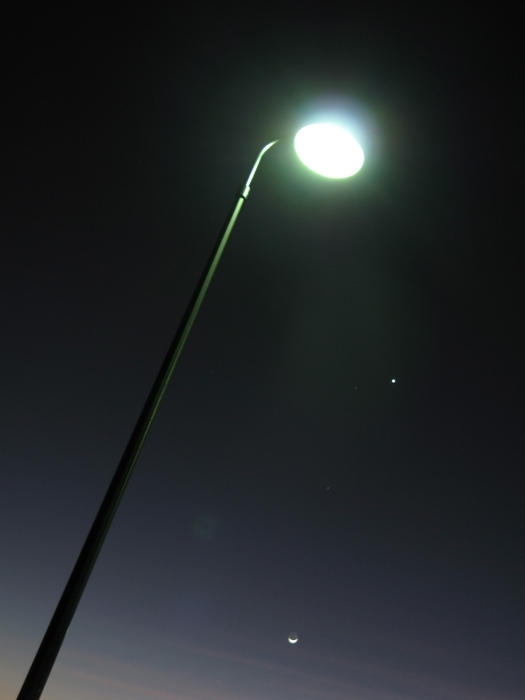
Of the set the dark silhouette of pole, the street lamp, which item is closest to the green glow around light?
the street lamp

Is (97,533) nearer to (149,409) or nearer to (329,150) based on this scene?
(149,409)

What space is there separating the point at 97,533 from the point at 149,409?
1006mm

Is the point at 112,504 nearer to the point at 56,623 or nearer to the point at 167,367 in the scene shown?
the point at 56,623

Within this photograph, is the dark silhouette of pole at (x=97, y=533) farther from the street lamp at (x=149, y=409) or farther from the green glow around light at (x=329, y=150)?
the green glow around light at (x=329, y=150)

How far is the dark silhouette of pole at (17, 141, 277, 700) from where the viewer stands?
3.47 metres

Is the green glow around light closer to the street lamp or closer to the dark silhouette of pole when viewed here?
the street lamp

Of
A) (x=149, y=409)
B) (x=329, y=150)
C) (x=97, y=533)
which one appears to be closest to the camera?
(x=97, y=533)

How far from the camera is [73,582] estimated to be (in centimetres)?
368

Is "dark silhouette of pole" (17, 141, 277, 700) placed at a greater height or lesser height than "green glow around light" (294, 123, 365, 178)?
lesser

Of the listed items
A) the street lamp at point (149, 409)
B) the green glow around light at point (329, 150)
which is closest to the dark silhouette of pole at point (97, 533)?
the street lamp at point (149, 409)

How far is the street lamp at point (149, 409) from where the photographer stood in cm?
351

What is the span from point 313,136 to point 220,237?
175 centimetres

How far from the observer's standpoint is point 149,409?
4.48 metres

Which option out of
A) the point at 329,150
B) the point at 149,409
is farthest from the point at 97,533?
the point at 329,150
